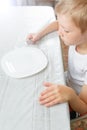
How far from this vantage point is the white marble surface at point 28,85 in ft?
2.30

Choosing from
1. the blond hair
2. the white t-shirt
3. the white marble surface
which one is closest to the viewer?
the white marble surface

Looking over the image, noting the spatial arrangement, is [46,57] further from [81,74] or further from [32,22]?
[32,22]

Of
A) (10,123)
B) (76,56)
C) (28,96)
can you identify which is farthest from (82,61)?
(10,123)

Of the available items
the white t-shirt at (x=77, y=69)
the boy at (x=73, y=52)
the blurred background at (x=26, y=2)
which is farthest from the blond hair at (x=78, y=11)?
the blurred background at (x=26, y=2)

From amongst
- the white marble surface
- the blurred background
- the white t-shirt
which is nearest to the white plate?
the white marble surface

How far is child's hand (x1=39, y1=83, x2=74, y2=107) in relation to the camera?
2.49 ft

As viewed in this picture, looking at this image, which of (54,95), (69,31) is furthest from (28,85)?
(69,31)

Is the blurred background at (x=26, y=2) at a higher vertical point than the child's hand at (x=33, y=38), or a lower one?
lower

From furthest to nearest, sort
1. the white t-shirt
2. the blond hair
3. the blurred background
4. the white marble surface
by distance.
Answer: the blurred background, the white t-shirt, the blond hair, the white marble surface

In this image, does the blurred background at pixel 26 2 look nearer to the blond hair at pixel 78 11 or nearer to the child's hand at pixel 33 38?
the child's hand at pixel 33 38

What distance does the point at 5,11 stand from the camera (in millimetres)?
1259

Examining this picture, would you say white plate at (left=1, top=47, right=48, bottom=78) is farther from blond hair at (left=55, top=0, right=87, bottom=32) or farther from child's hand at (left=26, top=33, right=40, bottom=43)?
blond hair at (left=55, top=0, right=87, bottom=32)

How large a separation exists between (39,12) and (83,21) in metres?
0.46

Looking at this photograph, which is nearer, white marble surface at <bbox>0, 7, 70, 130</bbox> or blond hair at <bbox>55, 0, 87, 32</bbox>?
white marble surface at <bbox>0, 7, 70, 130</bbox>
